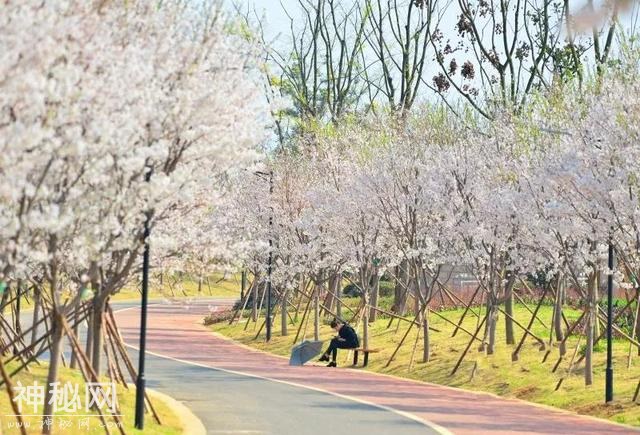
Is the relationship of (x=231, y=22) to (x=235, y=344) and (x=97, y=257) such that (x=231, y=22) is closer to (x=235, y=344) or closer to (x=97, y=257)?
(x=97, y=257)

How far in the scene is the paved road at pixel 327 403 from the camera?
→ 2117 cm

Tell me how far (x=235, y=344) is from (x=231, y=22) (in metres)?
29.3

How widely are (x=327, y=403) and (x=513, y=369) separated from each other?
25.6 ft

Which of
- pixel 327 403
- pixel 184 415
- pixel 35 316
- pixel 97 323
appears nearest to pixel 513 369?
pixel 327 403

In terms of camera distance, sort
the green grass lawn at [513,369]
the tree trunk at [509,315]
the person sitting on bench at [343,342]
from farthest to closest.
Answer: the person sitting on bench at [343,342] < the tree trunk at [509,315] < the green grass lawn at [513,369]

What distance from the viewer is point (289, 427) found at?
67.5ft

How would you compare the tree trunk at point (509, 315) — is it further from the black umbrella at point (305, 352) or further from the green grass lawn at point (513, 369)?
the black umbrella at point (305, 352)

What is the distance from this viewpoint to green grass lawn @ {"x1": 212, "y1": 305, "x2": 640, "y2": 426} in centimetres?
2578

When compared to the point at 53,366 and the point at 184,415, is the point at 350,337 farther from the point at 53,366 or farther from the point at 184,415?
the point at 53,366

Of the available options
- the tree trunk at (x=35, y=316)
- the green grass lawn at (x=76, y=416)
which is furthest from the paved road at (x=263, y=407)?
the tree trunk at (x=35, y=316)

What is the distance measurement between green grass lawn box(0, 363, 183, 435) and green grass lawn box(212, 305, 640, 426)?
8.32 metres

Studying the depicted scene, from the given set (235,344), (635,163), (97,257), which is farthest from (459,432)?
(235,344)

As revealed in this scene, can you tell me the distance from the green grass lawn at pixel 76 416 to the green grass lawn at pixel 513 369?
27.3ft

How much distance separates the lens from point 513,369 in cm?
3119
